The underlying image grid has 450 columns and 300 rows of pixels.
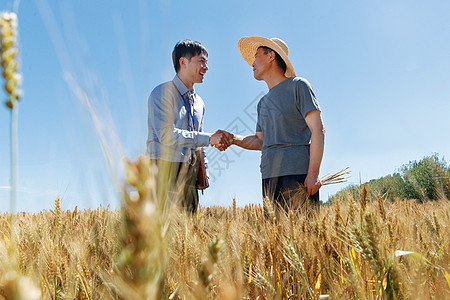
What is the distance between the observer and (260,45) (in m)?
3.07

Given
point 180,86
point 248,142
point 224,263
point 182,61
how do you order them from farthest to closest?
point 248,142
point 182,61
point 180,86
point 224,263

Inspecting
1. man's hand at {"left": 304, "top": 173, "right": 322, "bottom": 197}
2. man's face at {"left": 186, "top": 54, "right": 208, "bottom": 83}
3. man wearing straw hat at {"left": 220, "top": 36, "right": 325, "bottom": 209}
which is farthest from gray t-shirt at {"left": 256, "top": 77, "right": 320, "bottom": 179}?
man's face at {"left": 186, "top": 54, "right": 208, "bottom": 83}

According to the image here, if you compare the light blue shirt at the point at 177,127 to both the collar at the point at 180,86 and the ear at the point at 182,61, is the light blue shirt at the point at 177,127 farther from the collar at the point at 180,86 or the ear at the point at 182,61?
the ear at the point at 182,61

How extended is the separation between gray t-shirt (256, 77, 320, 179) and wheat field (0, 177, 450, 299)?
2.47 feet

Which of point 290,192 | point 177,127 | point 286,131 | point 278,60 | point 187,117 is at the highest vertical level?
point 278,60

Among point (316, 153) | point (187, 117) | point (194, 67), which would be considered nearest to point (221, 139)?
point (187, 117)

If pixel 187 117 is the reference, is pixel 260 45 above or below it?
above

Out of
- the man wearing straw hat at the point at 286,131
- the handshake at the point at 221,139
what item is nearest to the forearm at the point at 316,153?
the man wearing straw hat at the point at 286,131

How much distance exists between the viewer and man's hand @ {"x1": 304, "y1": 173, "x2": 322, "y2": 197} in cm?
233

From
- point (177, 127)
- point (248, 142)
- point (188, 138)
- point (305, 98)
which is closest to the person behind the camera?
point (305, 98)

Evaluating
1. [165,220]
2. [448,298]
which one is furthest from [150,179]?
[448,298]

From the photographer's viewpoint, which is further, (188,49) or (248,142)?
(248,142)

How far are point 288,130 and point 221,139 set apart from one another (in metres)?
0.82

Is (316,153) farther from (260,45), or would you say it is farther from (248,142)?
(260,45)
